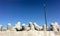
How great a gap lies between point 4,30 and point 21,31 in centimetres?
94

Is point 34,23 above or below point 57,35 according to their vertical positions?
above

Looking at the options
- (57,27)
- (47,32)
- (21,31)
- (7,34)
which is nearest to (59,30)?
(57,27)

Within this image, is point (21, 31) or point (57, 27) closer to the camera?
point (21, 31)

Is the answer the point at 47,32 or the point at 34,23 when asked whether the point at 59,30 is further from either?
the point at 34,23

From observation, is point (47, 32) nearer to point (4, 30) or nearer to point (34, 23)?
point (34, 23)

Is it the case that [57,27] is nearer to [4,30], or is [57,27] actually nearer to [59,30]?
[59,30]

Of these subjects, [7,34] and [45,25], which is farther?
[45,25]

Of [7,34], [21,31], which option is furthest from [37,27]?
[7,34]

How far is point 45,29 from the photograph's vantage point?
801 centimetres

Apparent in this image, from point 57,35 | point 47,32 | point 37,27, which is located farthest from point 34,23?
point 57,35

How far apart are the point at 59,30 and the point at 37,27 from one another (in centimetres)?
134

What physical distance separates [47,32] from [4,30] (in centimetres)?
239

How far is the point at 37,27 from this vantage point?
8234 millimetres

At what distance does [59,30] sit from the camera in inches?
330
